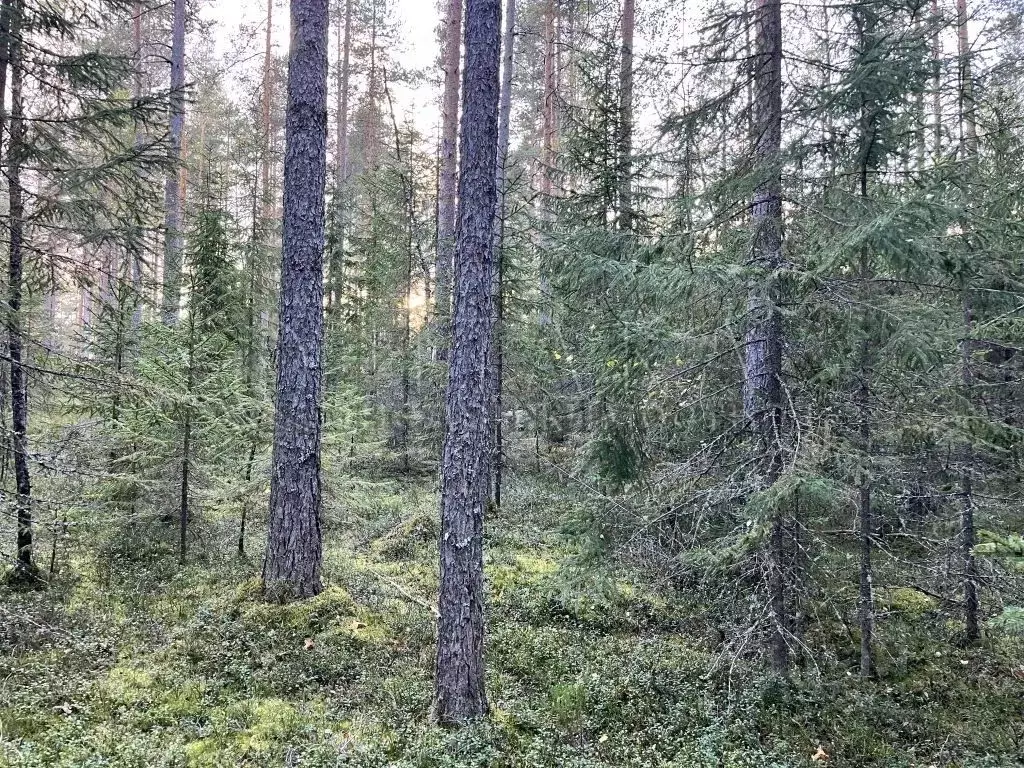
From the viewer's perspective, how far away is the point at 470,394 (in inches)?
221

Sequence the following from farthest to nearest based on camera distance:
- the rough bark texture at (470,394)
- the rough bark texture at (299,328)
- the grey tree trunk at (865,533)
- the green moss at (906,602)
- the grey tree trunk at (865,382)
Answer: the green moss at (906,602)
the rough bark texture at (299,328)
the grey tree trunk at (865,533)
the grey tree trunk at (865,382)
the rough bark texture at (470,394)

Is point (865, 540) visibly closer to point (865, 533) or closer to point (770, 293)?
point (865, 533)

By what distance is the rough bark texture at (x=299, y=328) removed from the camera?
7809 mm

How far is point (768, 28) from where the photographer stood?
6.53m

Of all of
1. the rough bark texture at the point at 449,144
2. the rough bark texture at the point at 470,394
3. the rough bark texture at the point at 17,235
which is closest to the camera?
the rough bark texture at the point at 470,394

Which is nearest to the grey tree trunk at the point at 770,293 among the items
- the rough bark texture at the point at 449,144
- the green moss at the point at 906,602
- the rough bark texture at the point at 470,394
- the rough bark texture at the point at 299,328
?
the rough bark texture at the point at 470,394

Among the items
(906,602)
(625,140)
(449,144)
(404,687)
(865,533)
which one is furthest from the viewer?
(449,144)

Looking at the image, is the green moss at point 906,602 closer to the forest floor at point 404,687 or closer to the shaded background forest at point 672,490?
the shaded background forest at point 672,490

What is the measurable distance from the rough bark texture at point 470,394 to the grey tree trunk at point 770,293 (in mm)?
2880

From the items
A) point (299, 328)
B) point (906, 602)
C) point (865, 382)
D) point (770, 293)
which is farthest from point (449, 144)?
point (906, 602)

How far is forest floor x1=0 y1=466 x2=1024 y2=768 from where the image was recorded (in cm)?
532

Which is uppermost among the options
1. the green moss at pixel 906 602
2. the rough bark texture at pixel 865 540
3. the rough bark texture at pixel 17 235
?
the rough bark texture at pixel 17 235

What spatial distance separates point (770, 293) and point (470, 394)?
3368mm

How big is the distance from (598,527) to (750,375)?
266 centimetres
